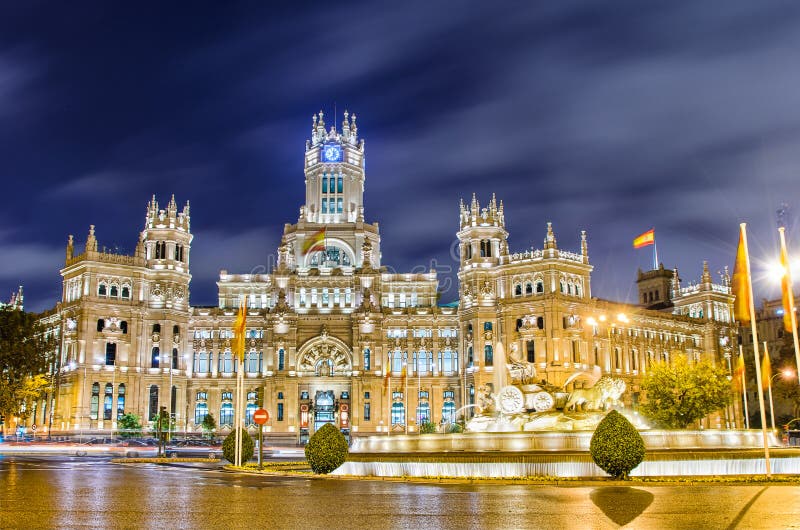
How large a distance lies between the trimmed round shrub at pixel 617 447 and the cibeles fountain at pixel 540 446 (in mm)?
2065

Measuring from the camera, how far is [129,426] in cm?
10294

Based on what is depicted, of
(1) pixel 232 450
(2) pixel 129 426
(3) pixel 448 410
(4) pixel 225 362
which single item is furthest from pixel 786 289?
(4) pixel 225 362

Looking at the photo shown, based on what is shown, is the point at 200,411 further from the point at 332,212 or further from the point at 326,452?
the point at 326,452

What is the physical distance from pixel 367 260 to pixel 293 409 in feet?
79.5

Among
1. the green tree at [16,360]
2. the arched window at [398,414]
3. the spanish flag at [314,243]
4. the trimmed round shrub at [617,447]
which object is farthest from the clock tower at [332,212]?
the trimmed round shrub at [617,447]

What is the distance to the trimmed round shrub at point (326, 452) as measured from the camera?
38.3m

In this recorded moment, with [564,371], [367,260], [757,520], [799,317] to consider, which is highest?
[367,260]

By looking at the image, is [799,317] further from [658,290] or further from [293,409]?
[293,409]

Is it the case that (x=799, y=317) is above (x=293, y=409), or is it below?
above

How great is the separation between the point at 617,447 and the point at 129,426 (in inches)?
3241

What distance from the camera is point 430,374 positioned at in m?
120

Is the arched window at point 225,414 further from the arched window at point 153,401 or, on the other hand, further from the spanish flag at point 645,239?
the spanish flag at point 645,239

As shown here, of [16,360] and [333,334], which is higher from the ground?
[333,334]

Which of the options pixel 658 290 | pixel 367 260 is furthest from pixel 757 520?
pixel 658 290
